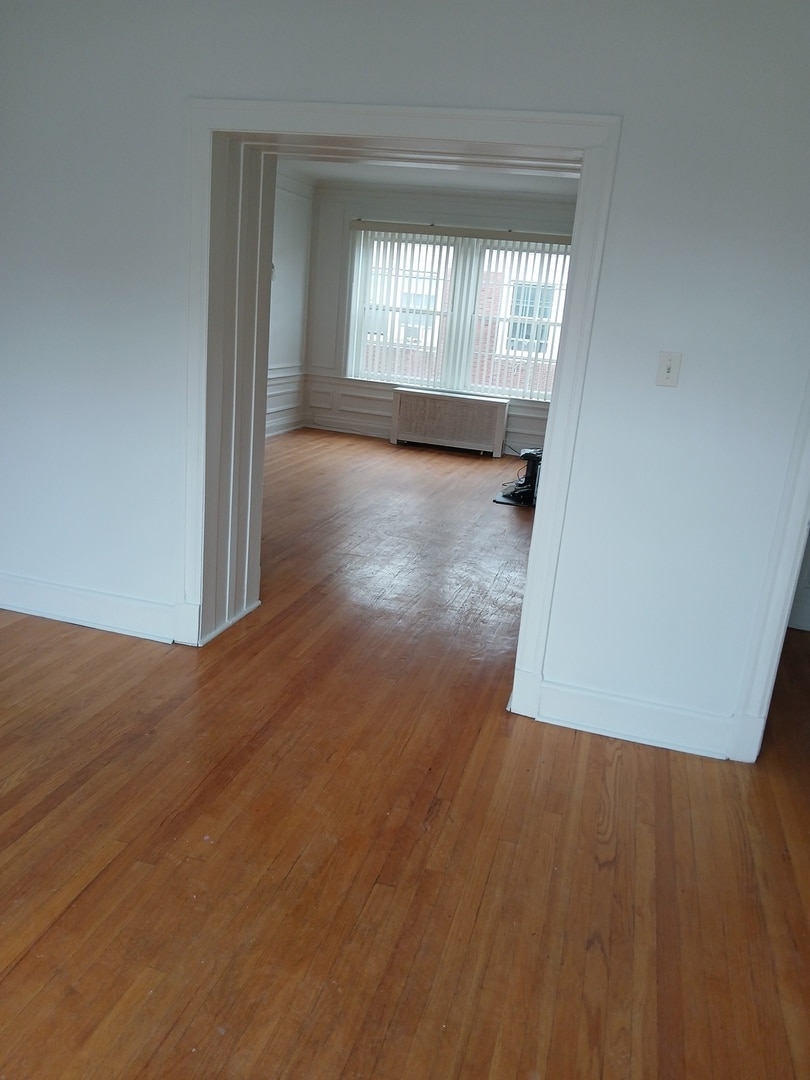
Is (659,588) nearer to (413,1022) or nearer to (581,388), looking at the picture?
(581,388)

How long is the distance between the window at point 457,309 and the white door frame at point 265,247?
5995 mm

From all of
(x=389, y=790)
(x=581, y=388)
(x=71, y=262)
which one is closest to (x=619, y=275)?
(x=581, y=388)

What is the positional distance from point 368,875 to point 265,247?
2.52m

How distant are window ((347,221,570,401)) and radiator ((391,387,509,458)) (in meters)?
0.43

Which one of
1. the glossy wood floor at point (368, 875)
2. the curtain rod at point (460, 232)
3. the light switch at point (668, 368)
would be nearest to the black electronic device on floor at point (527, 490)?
the curtain rod at point (460, 232)

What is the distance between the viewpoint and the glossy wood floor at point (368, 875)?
1.68 meters

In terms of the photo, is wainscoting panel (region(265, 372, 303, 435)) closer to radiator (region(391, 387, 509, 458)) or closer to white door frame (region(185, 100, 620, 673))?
radiator (region(391, 387, 509, 458))

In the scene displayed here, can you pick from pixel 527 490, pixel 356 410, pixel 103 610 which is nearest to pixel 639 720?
pixel 103 610

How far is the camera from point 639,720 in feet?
9.82

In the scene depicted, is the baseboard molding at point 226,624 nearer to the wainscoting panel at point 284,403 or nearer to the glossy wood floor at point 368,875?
the glossy wood floor at point 368,875

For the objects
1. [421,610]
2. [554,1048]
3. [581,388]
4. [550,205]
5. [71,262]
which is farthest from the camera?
[550,205]

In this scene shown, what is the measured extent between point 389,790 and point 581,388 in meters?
1.49

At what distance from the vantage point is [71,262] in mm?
3213

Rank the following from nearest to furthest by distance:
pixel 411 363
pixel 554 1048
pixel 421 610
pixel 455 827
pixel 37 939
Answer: pixel 554 1048
pixel 37 939
pixel 455 827
pixel 421 610
pixel 411 363
